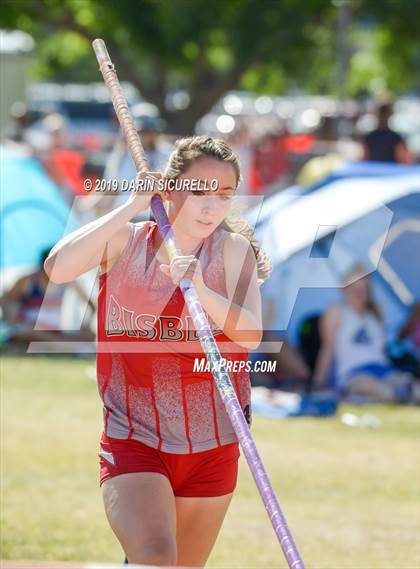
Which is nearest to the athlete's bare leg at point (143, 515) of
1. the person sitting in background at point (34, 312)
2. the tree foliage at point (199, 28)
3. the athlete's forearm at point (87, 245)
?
the athlete's forearm at point (87, 245)

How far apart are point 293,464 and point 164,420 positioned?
14.4ft

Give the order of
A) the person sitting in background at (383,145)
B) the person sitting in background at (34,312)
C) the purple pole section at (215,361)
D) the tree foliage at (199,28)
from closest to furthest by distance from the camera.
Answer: the purple pole section at (215,361) < the person sitting in background at (34,312) < the person sitting in background at (383,145) < the tree foliage at (199,28)

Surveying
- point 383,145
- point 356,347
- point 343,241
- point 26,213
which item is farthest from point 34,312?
point 383,145

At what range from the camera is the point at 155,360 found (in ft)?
14.0

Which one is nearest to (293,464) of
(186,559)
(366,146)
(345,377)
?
(345,377)

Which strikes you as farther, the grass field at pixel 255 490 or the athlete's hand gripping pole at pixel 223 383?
the grass field at pixel 255 490

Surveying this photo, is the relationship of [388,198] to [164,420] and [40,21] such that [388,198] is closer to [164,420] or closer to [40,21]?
[164,420]

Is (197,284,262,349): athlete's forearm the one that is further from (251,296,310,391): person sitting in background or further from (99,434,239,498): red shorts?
(251,296,310,391): person sitting in background

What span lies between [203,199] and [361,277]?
7.08 metres

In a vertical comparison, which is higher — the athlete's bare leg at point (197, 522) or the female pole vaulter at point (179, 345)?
the female pole vaulter at point (179, 345)

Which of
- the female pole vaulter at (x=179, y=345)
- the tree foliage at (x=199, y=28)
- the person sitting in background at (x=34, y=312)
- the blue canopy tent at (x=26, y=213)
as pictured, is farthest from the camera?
the tree foliage at (x=199, y=28)

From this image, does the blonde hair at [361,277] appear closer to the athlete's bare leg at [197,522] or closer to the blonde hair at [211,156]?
the blonde hair at [211,156]

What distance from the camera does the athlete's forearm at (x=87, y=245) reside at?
4070mm

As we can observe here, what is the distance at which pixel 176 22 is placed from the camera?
81.0 feet
